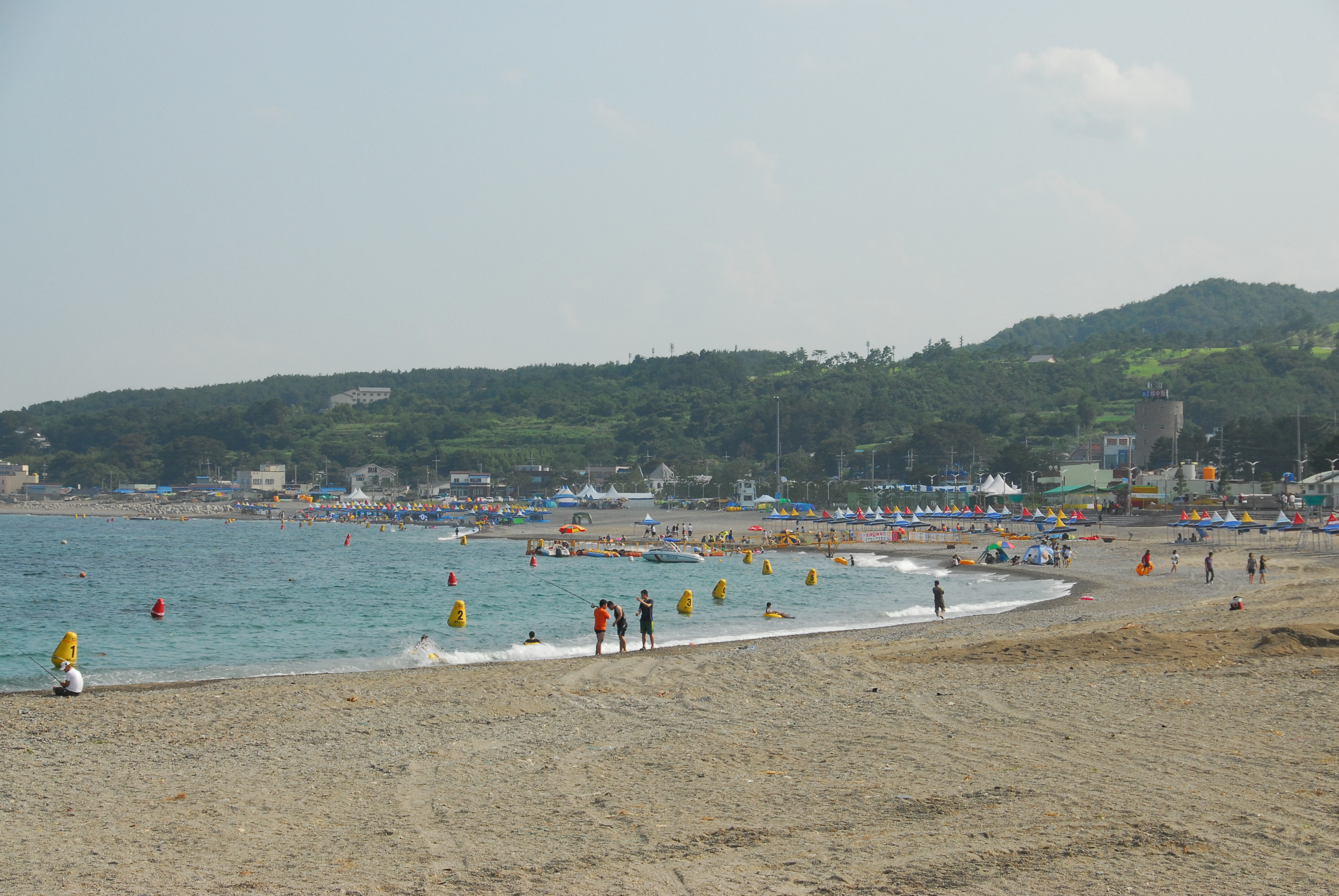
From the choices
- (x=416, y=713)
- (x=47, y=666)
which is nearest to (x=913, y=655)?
(x=416, y=713)

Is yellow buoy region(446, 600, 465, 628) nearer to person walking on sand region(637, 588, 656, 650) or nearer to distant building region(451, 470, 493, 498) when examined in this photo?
person walking on sand region(637, 588, 656, 650)

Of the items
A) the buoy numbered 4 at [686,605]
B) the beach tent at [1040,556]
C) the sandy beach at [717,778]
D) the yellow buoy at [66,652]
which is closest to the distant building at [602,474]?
the beach tent at [1040,556]

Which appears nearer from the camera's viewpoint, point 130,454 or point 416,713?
point 416,713

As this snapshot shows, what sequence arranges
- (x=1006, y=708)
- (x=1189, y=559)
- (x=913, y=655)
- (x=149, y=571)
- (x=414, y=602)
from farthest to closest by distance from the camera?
(x=149, y=571), (x=1189, y=559), (x=414, y=602), (x=913, y=655), (x=1006, y=708)

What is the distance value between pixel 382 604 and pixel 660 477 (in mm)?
126535

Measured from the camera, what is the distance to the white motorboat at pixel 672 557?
53094mm

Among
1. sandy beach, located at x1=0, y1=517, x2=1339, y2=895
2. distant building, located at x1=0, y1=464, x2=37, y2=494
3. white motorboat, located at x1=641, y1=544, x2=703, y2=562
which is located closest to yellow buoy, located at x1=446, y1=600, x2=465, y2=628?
sandy beach, located at x1=0, y1=517, x2=1339, y2=895

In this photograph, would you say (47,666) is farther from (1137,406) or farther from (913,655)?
(1137,406)

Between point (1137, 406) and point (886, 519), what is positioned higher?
point (1137, 406)

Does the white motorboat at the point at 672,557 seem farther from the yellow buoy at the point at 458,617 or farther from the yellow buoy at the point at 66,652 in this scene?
the yellow buoy at the point at 66,652

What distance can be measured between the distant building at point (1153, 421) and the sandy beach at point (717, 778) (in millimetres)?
118718

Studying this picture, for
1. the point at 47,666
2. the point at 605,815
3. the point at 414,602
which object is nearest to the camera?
the point at 605,815

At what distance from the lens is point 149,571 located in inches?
2024

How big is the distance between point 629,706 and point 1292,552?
43774 mm
